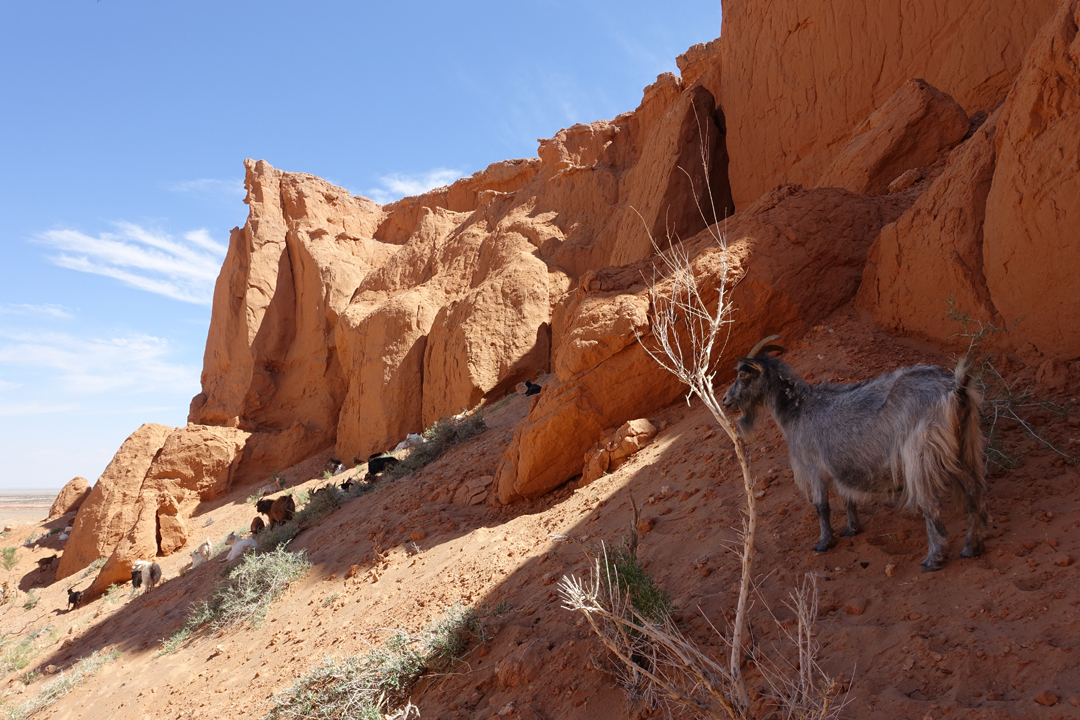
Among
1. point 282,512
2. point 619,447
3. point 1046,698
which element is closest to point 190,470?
point 282,512

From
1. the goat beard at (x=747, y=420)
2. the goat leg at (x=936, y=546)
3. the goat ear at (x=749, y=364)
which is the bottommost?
the goat leg at (x=936, y=546)

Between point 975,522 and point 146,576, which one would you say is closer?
point 975,522

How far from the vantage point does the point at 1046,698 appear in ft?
7.44

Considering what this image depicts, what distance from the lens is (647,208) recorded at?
13.4m

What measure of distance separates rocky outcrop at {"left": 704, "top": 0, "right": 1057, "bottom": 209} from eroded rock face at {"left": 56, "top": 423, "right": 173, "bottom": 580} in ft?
64.6

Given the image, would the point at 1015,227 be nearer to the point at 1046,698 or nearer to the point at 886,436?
the point at 886,436

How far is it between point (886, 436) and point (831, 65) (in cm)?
1010

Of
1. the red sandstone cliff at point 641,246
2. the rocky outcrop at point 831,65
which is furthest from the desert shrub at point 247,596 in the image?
the rocky outcrop at point 831,65

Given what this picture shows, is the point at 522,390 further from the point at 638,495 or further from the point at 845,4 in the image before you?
the point at 845,4

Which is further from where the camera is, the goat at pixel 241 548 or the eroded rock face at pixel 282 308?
the eroded rock face at pixel 282 308

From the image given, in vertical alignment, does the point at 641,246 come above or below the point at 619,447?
above

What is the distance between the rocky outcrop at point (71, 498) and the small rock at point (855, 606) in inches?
1127

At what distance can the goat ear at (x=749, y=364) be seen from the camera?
431 cm

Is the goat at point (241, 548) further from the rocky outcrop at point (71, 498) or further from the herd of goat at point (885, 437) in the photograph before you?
the rocky outcrop at point (71, 498)
